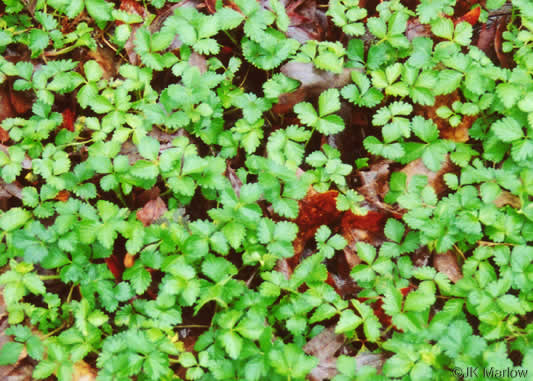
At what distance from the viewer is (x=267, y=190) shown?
7.23ft

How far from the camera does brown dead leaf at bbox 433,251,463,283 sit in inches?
87.4

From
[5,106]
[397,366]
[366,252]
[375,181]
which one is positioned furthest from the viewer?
[5,106]

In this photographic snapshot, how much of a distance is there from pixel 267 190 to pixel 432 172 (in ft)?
3.05

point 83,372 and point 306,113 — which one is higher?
point 306,113

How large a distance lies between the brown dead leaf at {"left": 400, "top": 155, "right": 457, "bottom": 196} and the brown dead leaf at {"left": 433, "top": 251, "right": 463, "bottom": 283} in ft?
1.14

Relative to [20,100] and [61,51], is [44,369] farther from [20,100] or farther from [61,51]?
[61,51]

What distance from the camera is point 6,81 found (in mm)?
2557

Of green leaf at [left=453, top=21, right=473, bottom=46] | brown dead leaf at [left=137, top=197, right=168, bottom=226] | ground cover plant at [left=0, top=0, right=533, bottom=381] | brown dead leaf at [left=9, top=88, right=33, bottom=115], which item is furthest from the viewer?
brown dead leaf at [left=9, top=88, right=33, bottom=115]

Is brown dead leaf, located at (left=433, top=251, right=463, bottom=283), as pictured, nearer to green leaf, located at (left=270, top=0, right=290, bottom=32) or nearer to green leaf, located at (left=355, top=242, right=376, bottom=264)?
green leaf, located at (left=355, top=242, right=376, bottom=264)

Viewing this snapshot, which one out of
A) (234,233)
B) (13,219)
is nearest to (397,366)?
(234,233)

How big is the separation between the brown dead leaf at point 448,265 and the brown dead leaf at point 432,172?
1.14ft

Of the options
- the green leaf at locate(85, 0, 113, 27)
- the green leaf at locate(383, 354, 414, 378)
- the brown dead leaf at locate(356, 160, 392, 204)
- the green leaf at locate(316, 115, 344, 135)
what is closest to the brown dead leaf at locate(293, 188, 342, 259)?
the brown dead leaf at locate(356, 160, 392, 204)

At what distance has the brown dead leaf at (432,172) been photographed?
7.89 ft

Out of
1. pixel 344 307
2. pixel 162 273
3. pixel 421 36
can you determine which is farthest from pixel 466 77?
pixel 162 273
